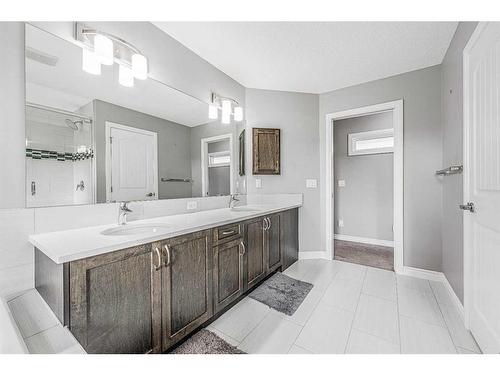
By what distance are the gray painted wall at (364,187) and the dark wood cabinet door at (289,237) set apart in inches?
59.3

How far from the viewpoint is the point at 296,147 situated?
2.79 meters

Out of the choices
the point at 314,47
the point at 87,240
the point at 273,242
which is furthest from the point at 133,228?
the point at 314,47

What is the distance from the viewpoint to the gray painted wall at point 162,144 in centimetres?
136

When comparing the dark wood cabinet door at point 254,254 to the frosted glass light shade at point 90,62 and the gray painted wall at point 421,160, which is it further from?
the gray painted wall at point 421,160

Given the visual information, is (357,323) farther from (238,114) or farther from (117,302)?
(238,114)

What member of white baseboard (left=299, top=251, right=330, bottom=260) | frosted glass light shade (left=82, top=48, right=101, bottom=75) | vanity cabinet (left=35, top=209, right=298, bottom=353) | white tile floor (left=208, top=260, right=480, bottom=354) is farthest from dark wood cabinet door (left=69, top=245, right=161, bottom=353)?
white baseboard (left=299, top=251, right=330, bottom=260)

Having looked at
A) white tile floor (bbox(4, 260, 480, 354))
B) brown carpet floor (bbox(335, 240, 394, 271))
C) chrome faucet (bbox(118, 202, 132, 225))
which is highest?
chrome faucet (bbox(118, 202, 132, 225))

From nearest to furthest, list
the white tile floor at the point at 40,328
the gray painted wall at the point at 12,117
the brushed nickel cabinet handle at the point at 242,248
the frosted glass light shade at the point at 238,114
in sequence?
1. the white tile floor at the point at 40,328
2. the gray painted wall at the point at 12,117
3. the brushed nickel cabinet handle at the point at 242,248
4. the frosted glass light shade at the point at 238,114

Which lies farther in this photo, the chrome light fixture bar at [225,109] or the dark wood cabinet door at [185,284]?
the chrome light fixture bar at [225,109]

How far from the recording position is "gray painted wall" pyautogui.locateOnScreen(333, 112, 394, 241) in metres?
3.35

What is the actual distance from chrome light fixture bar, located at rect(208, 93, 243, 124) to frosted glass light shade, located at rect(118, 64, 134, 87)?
0.77 meters

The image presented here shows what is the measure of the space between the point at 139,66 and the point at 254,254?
5.66ft

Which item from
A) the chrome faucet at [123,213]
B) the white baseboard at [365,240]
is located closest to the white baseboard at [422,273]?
the white baseboard at [365,240]

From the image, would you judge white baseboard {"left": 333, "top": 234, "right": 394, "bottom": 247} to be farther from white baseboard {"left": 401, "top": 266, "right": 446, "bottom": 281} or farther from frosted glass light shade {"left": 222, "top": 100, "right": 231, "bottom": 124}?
frosted glass light shade {"left": 222, "top": 100, "right": 231, "bottom": 124}
